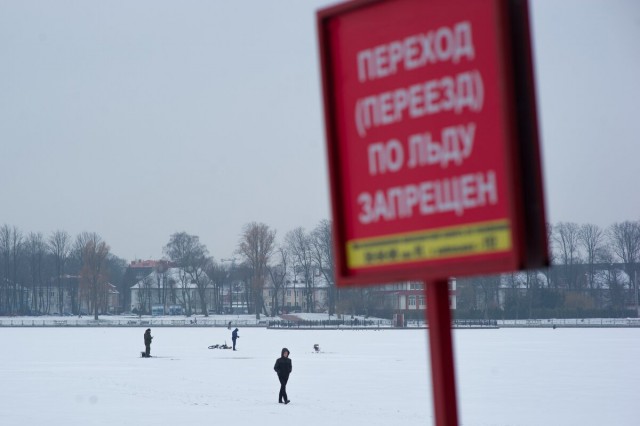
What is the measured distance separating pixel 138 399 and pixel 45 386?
14.4 feet

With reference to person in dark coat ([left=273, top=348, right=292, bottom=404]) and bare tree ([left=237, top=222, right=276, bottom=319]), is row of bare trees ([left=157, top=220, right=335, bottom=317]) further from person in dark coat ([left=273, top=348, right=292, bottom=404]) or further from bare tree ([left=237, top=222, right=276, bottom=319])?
person in dark coat ([left=273, top=348, right=292, bottom=404])

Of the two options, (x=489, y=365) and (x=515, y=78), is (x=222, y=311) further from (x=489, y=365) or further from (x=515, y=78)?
(x=515, y=78)

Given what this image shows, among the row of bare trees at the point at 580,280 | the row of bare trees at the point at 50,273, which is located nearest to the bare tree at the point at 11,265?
the row of bare trees at the point at 50,273

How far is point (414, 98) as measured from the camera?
3.05 m

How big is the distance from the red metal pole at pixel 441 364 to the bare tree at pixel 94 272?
128457 mm

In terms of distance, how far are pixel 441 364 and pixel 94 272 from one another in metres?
135

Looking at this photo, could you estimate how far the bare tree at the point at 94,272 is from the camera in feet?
431

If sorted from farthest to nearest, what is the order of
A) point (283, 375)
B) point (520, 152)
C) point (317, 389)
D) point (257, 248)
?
1. point (257, 248)
2. point (317, 389)
3. point (283, 375)
4. point (520, 152)

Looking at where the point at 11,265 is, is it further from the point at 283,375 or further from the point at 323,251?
the point at 283,375

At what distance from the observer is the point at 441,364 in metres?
3.03

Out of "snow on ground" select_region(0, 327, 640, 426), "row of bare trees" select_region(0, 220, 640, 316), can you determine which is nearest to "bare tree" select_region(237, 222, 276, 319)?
"row of bare trees" select_region(0, 220, 640, 316)

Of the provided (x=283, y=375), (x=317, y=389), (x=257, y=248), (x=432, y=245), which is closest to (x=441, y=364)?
(x=432, y=245)

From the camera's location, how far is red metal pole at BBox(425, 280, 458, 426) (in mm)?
3033

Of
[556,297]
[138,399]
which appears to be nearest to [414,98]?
[138,399]
